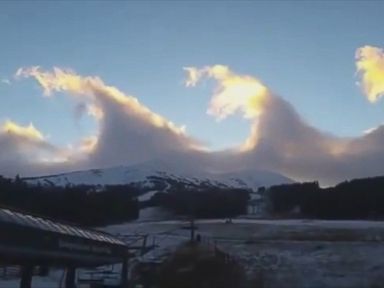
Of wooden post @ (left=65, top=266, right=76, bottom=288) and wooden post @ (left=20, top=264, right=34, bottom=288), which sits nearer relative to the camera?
wooden post @ (left=20, top=264, right=34, bottom=288)

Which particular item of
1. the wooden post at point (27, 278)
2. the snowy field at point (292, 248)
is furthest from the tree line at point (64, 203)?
the wooden post at point (27, 278)

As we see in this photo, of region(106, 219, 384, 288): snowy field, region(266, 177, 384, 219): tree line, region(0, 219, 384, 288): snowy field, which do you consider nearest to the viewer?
region(0, 219, 384, 288): snowy field

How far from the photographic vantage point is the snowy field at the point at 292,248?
66.5 m

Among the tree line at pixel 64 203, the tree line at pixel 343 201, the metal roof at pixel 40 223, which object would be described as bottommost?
the metal roof at pixel 40 223

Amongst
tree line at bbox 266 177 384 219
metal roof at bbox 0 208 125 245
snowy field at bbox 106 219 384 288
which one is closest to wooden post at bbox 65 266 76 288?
metal roof at bbox 0 208 125 245

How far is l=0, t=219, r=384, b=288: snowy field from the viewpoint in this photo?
2618 inches

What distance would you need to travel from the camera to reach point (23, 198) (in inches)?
4178

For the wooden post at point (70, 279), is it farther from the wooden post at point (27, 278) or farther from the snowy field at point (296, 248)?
the snowy field at point (296, 248)

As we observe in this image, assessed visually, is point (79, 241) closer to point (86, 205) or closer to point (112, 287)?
point (112, 287)

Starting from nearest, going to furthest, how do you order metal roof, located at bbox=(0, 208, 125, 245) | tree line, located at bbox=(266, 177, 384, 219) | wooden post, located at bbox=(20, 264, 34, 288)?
metal roof, located at bbox=(0, 208, 125, 245)
wooden post, located at bbox=(20, 264, 34, 288)
tree line, located at bbox=(266, 177, 384, 219)

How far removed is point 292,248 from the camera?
283 feet

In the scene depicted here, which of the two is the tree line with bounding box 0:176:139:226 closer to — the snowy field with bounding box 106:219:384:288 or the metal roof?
the snowy field with bounding box 106:219:384:288

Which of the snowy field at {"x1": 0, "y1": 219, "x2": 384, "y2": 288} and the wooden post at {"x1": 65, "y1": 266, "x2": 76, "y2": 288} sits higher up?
the snowy field at {"x1": 0, "y1": 219, "x2": 384, "y2": 288}

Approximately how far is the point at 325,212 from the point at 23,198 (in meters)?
56.0
